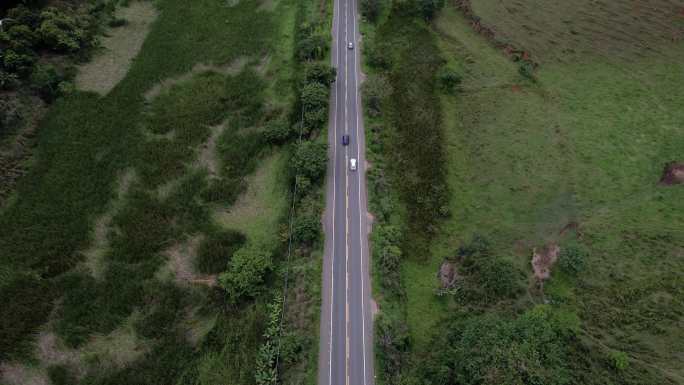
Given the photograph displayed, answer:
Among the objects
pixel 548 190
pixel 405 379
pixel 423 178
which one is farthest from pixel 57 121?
pixel 548 190

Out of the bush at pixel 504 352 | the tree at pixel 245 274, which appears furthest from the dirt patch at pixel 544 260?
the tree at pixel 245 274

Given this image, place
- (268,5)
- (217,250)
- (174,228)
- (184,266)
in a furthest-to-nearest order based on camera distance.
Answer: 1. (268,5)
2. (174,228)
3. (217,250)
4. (184,266)

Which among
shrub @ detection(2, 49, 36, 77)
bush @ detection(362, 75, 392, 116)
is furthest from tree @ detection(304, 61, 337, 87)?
shrub @ detection(2, 49, 36, 77)

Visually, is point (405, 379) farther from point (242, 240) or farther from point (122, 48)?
point (122, 48)

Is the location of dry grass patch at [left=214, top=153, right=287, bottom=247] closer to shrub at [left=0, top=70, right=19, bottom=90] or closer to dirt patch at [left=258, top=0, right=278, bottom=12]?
shrub at [left=0, top=70, right=19, bottom=90]

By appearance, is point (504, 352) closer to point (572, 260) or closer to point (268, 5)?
point (572, 260)

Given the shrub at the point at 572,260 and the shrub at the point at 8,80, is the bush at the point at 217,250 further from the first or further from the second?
the shrub at the point at 8,80

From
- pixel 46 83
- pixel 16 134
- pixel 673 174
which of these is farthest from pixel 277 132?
pixel 673 174
